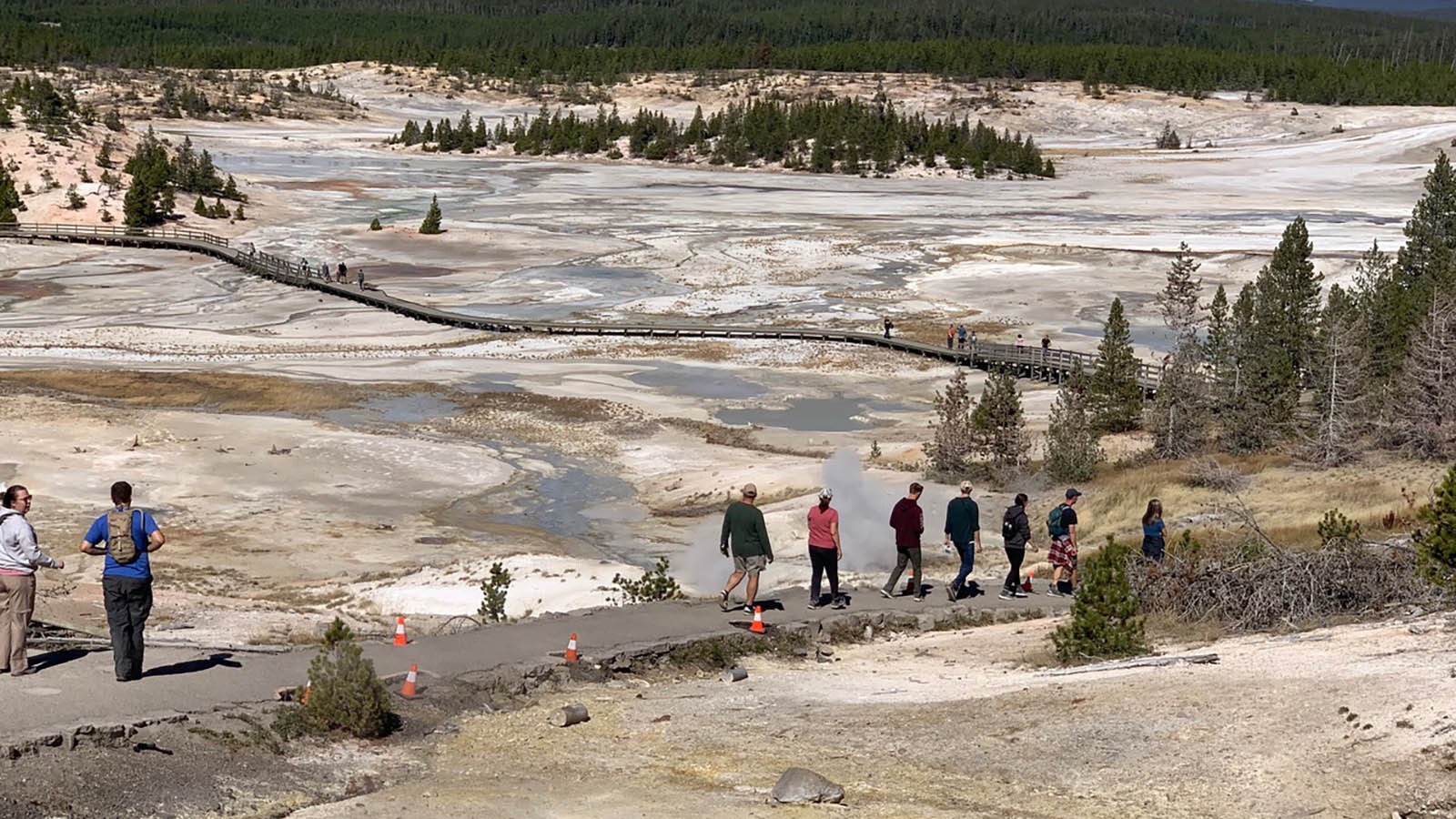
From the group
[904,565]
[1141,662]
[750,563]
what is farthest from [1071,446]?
[1141,662]

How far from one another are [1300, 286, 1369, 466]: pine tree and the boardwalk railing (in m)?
6.28

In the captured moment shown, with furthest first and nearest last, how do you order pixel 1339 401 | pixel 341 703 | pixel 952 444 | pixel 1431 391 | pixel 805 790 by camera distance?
pixel 952 444 < pixel 1431 391 < pixel 1339 401 < pixel 341 703 < pixel 805 790

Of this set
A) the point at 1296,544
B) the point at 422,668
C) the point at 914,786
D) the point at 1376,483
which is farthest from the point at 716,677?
the point at 1376,483

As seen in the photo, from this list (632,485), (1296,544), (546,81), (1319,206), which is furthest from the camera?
(546,81)

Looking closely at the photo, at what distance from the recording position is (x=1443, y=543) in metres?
15.6

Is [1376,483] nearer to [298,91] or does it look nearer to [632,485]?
[632,485]

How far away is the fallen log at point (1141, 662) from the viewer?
14664mm

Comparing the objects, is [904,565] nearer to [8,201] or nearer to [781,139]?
[8,201]

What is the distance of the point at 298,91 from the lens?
150 m

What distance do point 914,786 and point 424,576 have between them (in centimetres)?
1543

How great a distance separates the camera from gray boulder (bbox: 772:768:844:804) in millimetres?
11555

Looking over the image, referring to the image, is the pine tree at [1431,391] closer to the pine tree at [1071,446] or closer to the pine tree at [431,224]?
the pine tree at [1071,446]

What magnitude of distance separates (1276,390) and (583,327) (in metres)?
26.9

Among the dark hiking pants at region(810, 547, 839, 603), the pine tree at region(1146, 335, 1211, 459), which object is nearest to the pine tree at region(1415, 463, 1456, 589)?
the dark hiking pants at region(810, 547, 839, 603)
